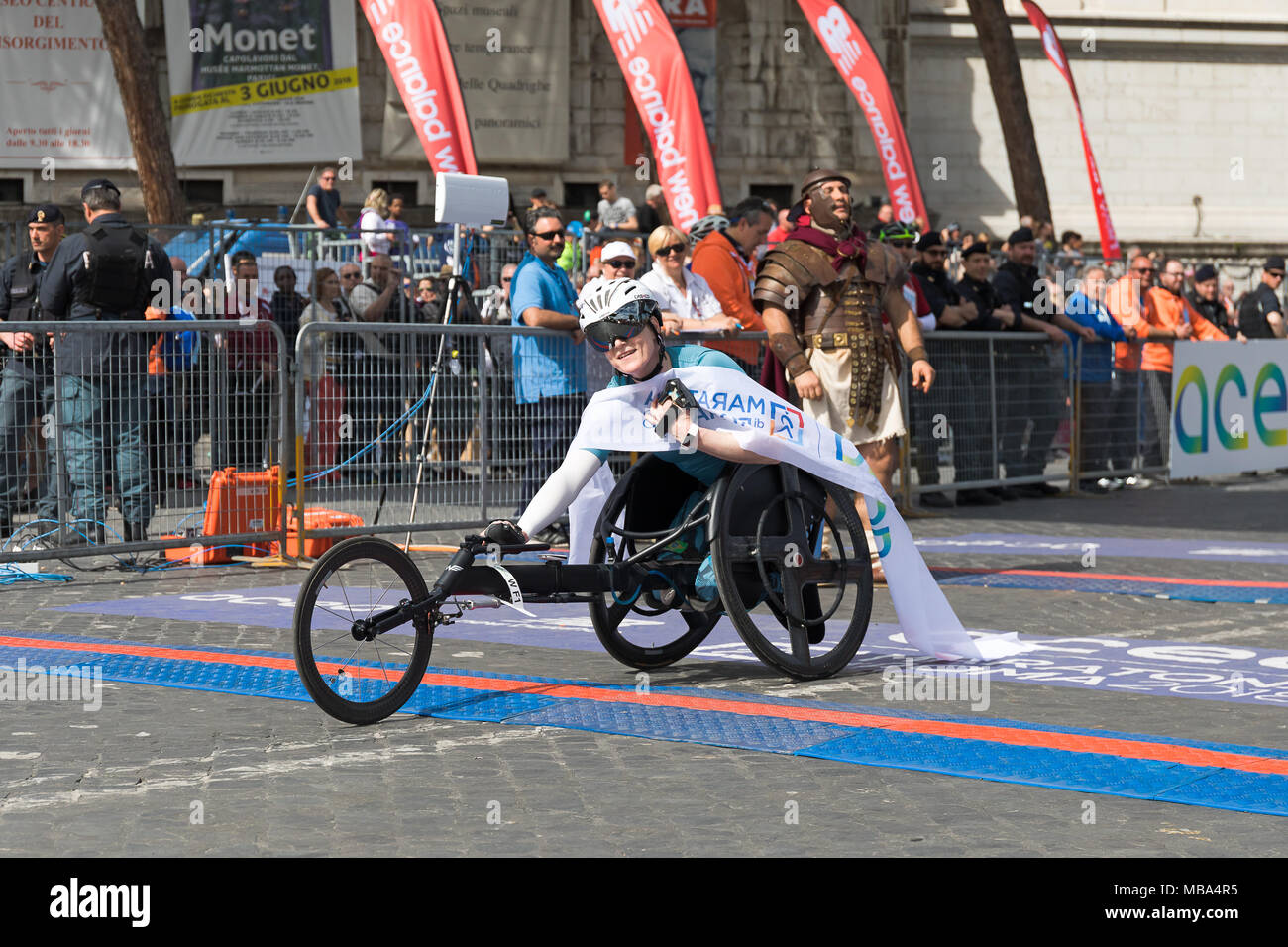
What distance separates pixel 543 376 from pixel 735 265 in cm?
176

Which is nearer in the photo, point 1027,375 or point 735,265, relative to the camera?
point 735,265

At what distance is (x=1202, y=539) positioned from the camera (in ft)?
42.2

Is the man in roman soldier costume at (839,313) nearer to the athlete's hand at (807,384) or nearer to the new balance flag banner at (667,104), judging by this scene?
the athlete's hand at (807,384)

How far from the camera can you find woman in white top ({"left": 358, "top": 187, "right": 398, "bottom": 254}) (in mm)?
17562

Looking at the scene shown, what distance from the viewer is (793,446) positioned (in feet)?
23.4

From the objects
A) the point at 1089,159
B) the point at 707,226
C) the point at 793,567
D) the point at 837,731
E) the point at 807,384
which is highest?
the point at 1089,159

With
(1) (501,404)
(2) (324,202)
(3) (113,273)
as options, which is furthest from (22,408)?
(2) (324,202)

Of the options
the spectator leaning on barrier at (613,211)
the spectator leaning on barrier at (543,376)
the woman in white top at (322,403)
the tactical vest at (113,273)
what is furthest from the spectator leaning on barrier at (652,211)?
the woman in white top at (322,403)

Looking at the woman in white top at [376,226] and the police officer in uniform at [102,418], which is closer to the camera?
the police officer in uniform at [102,418]

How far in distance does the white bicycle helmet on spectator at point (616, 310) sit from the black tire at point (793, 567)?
2.19 feet

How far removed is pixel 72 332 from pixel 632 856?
6.79 meters

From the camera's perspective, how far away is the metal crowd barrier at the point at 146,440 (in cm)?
1033

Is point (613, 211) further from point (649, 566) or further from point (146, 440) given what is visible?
point (649, 566)
